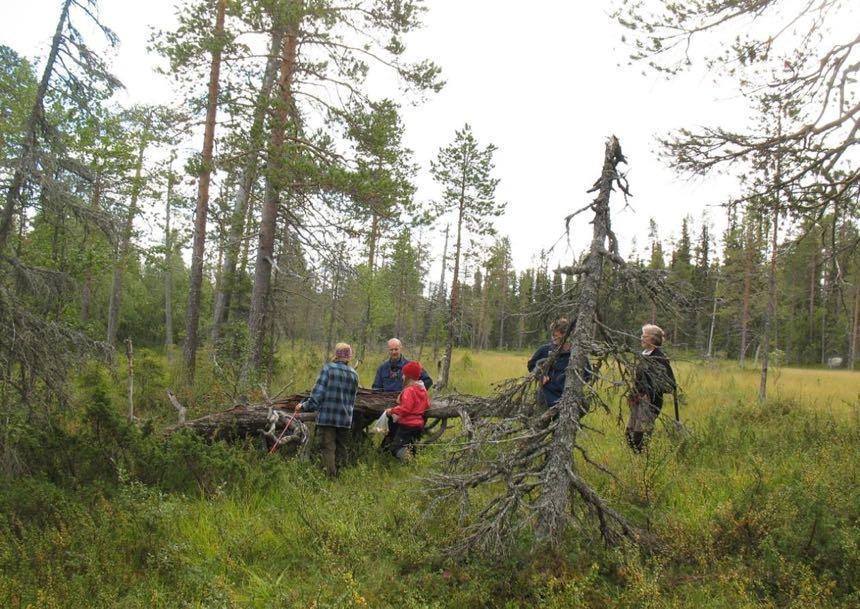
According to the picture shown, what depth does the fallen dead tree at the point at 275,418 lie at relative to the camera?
6.60 m

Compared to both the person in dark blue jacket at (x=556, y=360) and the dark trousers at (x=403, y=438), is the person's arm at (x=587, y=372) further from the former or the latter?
the dark trousers at (x=403, y=438)

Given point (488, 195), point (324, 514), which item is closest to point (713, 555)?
point (324, 514)

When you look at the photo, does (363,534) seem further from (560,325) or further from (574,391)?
(560,325)

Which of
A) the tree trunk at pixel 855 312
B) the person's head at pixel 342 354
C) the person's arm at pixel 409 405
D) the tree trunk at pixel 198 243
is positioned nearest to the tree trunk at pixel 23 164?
the person's head at pixel 342 354

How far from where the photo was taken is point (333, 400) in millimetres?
6344

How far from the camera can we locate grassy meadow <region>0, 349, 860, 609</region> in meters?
3.49

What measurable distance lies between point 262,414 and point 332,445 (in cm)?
109

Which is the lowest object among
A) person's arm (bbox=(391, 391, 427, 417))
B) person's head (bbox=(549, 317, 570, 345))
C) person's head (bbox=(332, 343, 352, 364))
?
person's arm (bbox=(391, 391, 427, 417))

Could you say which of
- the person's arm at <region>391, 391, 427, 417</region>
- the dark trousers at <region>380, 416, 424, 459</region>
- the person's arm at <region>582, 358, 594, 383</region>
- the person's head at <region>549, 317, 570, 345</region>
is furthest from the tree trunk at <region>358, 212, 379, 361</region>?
the person's arm at <region>582, 358, 594, 383</region>

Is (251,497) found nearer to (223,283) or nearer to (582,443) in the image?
(582,443)

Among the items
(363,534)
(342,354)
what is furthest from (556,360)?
(342,354)

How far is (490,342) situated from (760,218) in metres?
63.6

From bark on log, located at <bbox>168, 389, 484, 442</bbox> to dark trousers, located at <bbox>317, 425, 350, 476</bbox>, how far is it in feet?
1.58

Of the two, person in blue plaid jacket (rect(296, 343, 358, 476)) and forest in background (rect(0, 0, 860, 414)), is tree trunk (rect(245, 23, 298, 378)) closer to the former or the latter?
forest in background (rect(0, 0, 860, 414))
